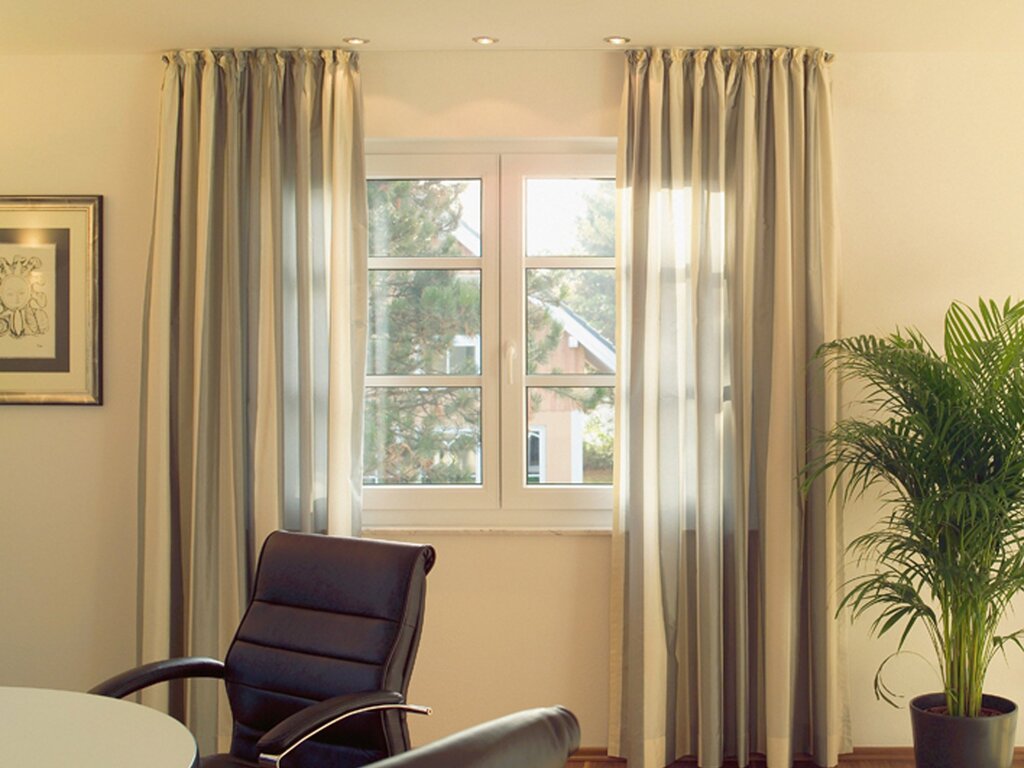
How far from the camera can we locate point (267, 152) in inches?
163

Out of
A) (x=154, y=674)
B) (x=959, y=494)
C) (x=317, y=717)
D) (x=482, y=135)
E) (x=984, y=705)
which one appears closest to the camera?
(x=317, y=717)

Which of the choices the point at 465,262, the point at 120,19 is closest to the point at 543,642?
the point at 465,262

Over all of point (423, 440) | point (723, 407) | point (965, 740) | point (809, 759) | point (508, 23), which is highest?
point (508, 23)

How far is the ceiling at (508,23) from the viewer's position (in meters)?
3.66

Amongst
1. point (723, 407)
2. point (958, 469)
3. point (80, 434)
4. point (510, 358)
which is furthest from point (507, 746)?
point (80, 434)

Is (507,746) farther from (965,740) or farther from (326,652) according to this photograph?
(965,740)

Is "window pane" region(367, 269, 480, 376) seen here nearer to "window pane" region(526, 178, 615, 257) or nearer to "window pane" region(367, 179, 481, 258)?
"window pane" region(367, 179, 481, 258)

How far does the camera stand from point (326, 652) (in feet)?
9.23

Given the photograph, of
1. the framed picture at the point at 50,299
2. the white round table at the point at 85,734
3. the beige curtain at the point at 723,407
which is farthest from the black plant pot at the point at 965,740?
the framed picture at the point at 50,299

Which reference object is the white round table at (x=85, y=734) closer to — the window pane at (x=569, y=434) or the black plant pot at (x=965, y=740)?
the window pane at (x=569, y=434)

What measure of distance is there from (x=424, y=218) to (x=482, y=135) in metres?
0.40

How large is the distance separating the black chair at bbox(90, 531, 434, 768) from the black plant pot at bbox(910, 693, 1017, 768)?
6.18 ft

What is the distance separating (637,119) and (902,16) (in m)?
0.96

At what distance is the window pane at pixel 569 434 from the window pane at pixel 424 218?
66 centimetres
